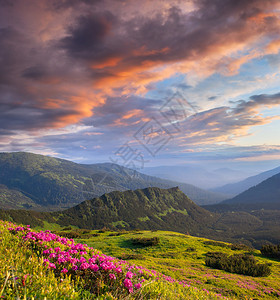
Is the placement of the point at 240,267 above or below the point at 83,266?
below

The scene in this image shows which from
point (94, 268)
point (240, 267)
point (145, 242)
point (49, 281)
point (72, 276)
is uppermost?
point (49, 281)

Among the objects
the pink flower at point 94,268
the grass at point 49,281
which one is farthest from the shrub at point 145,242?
the pink flower at point 94,268

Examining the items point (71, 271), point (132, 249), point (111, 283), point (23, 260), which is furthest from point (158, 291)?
point (132, 249)

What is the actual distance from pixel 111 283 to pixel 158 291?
1.62 metres

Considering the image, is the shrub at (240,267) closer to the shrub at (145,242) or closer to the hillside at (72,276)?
the hillside at (72,276)

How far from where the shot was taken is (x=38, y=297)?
398 cm

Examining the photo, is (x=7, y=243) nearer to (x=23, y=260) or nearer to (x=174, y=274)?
(x=23, y=260)

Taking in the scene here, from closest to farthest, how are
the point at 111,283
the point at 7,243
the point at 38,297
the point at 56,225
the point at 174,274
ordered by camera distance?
1. the point at 38,297
2. the point at 111,283
3. the point at 7,243
4. the point at 174,274
5. the point at 56,225

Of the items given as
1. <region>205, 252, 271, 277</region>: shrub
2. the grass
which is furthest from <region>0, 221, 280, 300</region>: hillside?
<region>205, 252, 271, 277</region>: shrub

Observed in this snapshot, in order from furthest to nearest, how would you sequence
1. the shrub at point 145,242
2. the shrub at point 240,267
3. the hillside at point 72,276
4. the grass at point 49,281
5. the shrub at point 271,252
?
the shrub at point 145,242, the shrub at point 271,252, the shrub at point 240,267, the hillside at point 72,276, the grass at point 49,281

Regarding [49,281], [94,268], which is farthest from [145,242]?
[49,281]

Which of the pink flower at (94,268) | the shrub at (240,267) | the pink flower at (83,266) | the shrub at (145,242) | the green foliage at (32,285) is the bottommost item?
the shrub at (145,242)

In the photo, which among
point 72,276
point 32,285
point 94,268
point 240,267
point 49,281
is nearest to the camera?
point 32,285

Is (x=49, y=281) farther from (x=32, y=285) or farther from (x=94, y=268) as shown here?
(x=94, y=268)
